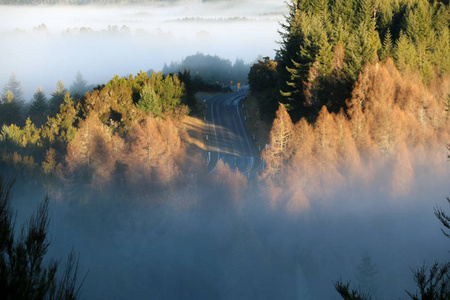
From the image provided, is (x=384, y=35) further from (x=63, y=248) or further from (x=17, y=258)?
(x=17, y=258)

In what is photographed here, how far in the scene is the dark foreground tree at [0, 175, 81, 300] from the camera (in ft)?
33.5

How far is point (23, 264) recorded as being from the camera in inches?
425

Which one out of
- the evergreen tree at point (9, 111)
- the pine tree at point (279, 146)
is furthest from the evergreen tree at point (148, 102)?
the evergreen tree at point (9, 111)

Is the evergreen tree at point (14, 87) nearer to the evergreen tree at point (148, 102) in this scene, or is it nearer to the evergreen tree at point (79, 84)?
the evergreen tree at point (79, 84)

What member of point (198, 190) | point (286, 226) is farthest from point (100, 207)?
point (286, 226)

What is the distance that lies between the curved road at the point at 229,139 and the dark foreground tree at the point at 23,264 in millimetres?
45798

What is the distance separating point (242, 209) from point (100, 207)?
797 inches

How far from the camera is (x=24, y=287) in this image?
1036cm

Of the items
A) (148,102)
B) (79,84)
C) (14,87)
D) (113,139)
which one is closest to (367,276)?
(113,139)

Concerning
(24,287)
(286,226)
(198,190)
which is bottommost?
(24,287)

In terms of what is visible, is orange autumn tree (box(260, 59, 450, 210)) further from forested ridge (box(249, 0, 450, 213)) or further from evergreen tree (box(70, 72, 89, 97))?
evergreen tree (box(70, 72, 89, 97))

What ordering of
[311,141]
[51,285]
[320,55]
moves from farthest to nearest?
[320,55] → [311,141] → [51,285]

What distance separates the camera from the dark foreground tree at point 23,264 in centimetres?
1022

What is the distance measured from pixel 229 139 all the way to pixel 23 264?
5699 centimetres
